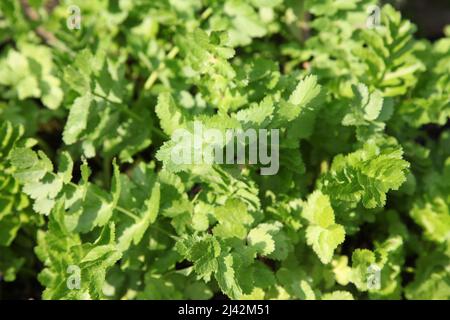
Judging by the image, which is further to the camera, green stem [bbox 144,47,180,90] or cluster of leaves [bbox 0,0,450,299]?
green stem [bbox 144,47,180,90]

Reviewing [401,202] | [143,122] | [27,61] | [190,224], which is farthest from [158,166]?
[401,202]

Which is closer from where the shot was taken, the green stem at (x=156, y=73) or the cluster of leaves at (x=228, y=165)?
the cluster of leaves at (x=228, y=165)

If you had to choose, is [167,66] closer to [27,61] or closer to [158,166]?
[158,166]

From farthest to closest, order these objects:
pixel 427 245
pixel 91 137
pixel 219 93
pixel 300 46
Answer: pixel 300 46 → pixel 427 245 → pixel 91 137 → pixel 219 93

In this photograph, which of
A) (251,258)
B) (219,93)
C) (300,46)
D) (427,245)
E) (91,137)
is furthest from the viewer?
(300,46)

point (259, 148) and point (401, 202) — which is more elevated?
point (259, 148)

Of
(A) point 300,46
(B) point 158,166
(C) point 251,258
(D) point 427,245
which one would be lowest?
(D) point 427,245

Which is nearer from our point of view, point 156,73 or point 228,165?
point 228,165

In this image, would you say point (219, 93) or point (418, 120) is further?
point (418, 120)
